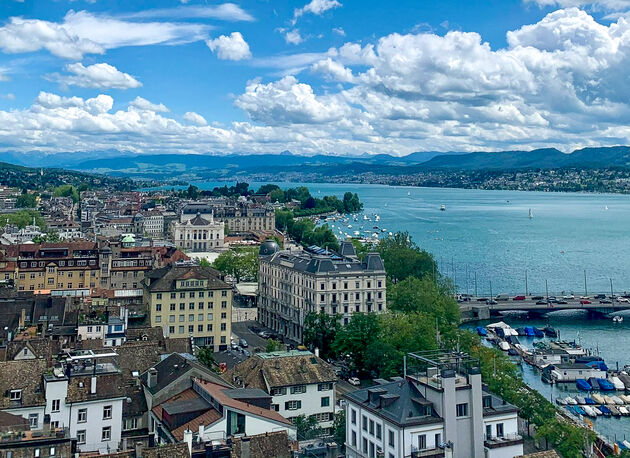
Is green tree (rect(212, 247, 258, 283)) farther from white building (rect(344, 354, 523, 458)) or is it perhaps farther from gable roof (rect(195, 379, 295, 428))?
white building (rect(344, 354, 523, 458))

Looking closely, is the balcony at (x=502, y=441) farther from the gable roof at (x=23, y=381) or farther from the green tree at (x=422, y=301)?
the green tree at (x=422, y=301)

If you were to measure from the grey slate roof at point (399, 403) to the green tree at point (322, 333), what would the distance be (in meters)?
25.0

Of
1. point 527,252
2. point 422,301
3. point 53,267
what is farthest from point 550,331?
point 527,252

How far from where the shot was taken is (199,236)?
368 ft

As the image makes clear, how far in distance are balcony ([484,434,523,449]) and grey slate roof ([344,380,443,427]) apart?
6.81ft

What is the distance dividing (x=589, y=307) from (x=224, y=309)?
47419mm

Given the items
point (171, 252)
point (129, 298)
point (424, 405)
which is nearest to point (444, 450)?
point (424, 405)

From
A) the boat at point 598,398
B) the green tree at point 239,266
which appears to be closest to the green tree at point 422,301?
the boat at point 598,398

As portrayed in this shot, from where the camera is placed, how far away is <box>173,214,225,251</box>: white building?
111000mm

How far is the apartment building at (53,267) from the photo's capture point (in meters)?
55.7

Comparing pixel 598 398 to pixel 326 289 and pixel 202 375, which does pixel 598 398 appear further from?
pixel 202 375

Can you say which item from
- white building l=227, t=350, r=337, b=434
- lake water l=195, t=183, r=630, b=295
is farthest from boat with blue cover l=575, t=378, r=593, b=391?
lake water l=195, t=183, r=630, b=295

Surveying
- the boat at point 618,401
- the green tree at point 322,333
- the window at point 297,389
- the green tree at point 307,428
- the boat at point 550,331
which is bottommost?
the boat at point 550,331

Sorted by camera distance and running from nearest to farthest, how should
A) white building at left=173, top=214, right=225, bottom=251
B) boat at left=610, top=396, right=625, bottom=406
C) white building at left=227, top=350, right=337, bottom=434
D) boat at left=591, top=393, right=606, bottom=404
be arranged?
1. white building at left=227, top=350, right=337, bottom=434
2. boat at left=610, top=396, right=625, bottom=406
3. boat at left=591, top=393, right=606, bottom=404
4. white building at left=173, top=214, right=225, bottom=251
